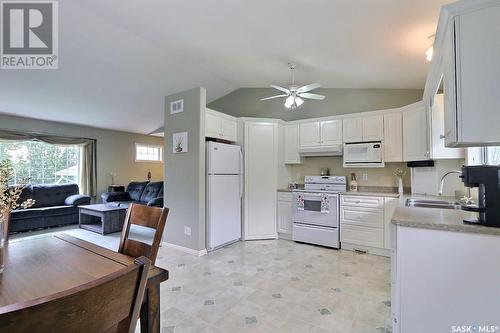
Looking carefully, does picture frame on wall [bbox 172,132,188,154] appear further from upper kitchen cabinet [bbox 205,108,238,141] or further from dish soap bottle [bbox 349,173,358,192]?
dish soap bottle [bbox 349,173,358,192]

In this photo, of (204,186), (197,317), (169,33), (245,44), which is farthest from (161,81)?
(197,317)

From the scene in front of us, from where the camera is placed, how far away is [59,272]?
107 centimetres

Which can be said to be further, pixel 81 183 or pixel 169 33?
pixel 81 183

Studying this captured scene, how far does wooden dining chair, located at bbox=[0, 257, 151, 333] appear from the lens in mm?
450

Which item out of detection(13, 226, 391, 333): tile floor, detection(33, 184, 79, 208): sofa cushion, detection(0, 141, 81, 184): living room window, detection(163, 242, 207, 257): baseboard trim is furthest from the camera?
detection(0, 141, 81, 184): living room window

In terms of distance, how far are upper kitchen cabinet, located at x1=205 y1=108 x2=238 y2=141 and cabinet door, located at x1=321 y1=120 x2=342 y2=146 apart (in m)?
1.59

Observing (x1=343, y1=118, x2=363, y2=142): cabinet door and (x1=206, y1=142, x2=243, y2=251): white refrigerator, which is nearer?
(x1=206, y1=142, x2=243, y2=251): white refrigerator

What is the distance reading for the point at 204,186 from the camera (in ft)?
12.0

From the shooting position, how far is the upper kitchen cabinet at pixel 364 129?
154 inches

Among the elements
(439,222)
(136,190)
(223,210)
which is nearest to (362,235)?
(223,210)

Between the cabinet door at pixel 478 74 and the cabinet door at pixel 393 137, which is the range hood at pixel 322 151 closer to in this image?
the cabinet door at pixel 393 137

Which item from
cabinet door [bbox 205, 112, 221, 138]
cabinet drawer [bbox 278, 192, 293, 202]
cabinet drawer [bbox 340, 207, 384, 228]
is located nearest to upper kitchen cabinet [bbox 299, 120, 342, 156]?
cabinet drawer [bbox 278, 192, 293, 202]

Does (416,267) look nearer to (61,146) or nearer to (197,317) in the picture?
(197,317)

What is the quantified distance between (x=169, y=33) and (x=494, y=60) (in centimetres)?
347
